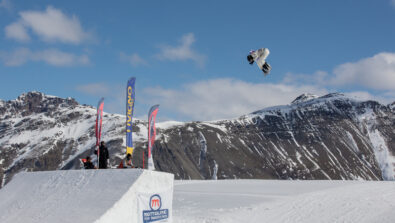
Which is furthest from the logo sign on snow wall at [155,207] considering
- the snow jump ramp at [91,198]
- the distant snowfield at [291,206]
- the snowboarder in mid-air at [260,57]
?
the snowboarder in mid-air at [260,57]

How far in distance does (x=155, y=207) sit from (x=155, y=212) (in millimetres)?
221

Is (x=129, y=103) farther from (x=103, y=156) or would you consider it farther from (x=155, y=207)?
(x=155, y=207)

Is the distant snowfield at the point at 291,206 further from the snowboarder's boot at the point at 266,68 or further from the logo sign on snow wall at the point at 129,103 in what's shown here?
the snowboarder's boot at the point at 266,68

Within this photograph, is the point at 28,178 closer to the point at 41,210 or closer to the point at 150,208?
the point at 41,210

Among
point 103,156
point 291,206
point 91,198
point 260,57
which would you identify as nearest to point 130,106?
point 103,156

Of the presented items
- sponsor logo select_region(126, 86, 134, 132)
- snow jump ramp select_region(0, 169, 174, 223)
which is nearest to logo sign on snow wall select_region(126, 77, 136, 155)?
sponsor logo select_region(126, 86, 134, 132)

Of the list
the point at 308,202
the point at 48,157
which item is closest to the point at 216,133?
the point at 48,157

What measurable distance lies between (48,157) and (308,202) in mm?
192119

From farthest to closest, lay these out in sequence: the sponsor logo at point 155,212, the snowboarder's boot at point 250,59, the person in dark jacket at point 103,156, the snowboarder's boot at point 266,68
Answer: the snowboarder's boot at point 266,68 < the snowboarder's boot at point 250,59 < the person in dark jacket at point 103,156 < the sponsor logo at point 155,212

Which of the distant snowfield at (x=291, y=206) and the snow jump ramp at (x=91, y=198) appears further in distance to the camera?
the distant snowfield at (x=291, y=206)

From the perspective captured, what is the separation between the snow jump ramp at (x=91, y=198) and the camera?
1483 cm

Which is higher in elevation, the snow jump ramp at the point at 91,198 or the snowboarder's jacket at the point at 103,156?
the snowboarder's jacket at the point at 103,156

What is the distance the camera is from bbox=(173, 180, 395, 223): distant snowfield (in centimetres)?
2239

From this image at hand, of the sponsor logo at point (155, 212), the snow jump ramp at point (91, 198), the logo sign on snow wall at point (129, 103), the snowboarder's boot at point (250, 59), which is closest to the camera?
the snow jump ramp at point (91, 198)
